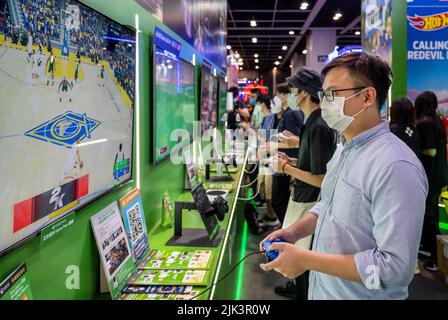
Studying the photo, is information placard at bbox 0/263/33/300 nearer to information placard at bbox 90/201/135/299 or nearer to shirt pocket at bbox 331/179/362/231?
information placard at bbox 90/201/135/299

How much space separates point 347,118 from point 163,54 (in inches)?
53.6

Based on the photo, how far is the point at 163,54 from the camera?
7.59 feet

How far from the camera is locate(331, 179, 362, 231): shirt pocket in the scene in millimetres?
1162

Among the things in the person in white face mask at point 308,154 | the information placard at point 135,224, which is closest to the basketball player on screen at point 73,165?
the information placard at point 135,224

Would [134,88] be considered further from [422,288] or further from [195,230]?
[422,288]

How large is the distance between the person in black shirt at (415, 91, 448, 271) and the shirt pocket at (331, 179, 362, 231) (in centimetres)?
301

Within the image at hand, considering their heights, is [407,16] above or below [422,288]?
above

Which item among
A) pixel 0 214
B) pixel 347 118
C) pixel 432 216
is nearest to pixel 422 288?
pixel 432 216

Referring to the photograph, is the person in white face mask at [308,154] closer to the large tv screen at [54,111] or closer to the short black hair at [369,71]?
the short black hair at [369,71]

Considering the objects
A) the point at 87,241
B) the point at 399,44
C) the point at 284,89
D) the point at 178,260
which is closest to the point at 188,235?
the point at 178,260

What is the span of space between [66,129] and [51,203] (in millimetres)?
233

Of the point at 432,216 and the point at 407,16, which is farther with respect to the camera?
the point at 407,16

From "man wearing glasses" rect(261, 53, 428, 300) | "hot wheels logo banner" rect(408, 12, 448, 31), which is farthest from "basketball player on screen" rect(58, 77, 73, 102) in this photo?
"hot wheels logo banner" rect(408, 12, 448, 31)

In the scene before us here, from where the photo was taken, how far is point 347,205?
1.19 metres
